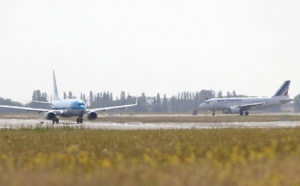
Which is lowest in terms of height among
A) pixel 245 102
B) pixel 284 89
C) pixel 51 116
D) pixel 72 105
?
pixel 51 116

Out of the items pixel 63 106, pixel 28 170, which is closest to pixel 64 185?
pixel 28 170

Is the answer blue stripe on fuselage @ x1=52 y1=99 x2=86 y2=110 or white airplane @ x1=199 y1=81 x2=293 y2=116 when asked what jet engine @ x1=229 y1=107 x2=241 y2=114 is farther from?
blue stripe on fuselage @ x1=52 y1=99 x2=86 y2=110

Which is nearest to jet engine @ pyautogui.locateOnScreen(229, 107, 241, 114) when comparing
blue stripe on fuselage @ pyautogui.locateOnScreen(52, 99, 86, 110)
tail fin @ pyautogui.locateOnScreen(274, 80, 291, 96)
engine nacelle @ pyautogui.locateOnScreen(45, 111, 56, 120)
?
tail fin @ pyautogui.locateOnScreen(274, 80, 291, 96)

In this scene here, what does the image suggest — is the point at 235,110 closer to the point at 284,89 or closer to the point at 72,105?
the point at 284,89

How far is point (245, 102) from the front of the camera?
380ft

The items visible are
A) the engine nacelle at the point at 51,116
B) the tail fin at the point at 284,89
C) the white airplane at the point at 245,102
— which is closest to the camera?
the engine nacelle at the point at 51,116

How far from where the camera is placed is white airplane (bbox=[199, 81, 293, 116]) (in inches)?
4513

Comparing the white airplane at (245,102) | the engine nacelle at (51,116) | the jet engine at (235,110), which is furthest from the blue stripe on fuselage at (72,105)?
the white airplane at (245,102)

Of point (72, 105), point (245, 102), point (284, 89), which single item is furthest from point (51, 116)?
point (284, 89)

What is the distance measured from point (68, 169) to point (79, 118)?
5532cm

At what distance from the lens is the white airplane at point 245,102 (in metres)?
115

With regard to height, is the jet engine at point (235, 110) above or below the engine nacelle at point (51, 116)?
above

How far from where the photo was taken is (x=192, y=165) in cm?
1134

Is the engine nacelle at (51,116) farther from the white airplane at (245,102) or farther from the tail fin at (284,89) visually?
the tail fin at (284,89)
